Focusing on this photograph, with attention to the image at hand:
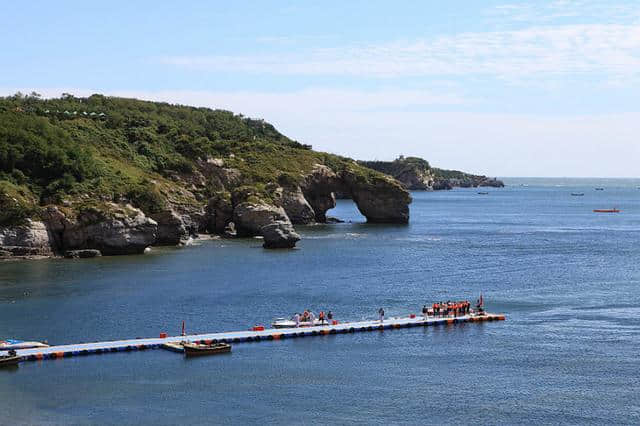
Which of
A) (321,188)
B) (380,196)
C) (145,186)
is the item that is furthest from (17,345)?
(380,196)

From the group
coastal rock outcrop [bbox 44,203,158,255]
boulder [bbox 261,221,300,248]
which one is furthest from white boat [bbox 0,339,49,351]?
boulder [bbox 261,221,300,248]

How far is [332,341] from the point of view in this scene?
72875 millimetres

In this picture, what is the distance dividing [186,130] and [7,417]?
151448 mm

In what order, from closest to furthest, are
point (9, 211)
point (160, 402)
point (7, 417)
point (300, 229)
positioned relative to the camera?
point (7, 417) < point (160, 402) < point (9, 211) < point (300, 229)

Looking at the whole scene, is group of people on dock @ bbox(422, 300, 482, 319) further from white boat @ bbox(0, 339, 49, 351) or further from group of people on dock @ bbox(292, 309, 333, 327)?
white boat @ bbox(0, 339, 49, 351)

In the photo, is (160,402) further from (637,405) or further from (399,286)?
(399,286)

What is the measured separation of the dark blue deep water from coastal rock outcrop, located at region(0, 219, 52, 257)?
506 cm

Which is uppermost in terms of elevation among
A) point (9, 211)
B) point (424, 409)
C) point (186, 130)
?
point (186, 130)

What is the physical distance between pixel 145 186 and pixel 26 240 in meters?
27.1

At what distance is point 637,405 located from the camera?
54938 mm

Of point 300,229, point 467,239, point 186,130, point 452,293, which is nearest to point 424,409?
point 452,293

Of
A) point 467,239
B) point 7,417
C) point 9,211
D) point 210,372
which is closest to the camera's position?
point 7,417

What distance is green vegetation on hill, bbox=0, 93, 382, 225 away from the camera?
13125cm

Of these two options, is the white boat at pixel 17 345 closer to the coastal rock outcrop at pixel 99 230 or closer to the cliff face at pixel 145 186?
the cliff face at pixel 145 186
